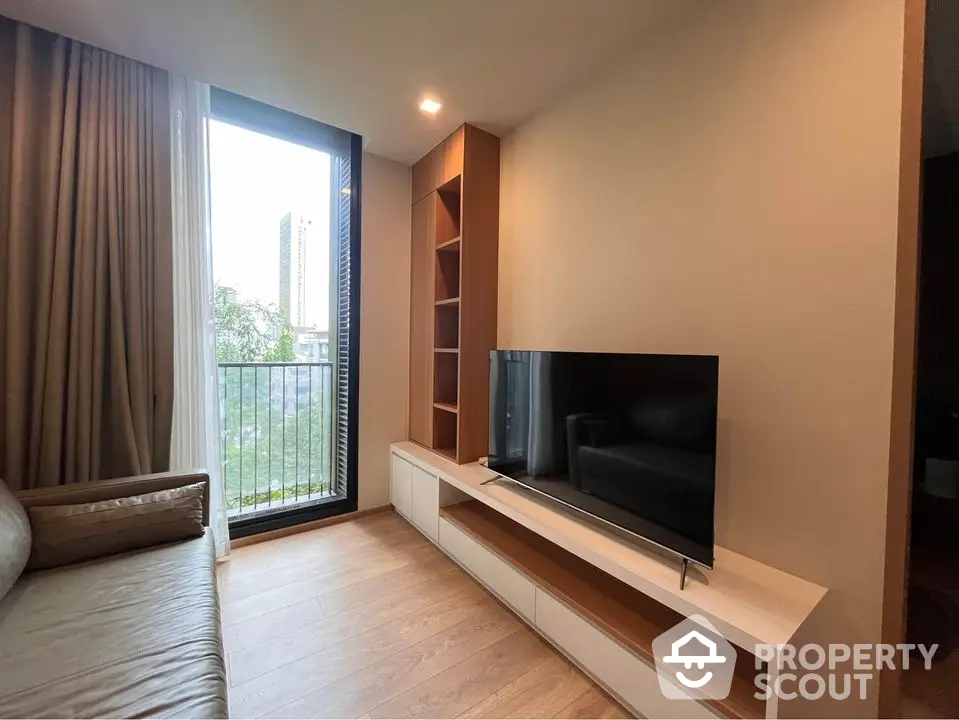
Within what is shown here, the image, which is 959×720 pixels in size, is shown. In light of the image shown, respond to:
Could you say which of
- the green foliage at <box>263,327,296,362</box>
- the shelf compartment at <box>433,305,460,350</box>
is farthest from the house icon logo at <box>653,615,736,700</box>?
the green foliage at <box>263,327,296,362</box>

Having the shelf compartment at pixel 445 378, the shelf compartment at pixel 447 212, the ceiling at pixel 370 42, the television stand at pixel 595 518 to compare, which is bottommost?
the television stand at pixel 595 518

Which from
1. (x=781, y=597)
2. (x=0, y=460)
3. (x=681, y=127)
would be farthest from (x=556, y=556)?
(x=0, y=460)

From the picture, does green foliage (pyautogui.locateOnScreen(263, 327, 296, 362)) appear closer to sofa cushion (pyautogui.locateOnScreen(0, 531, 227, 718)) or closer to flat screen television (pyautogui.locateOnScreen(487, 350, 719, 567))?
sofa cushion (pyautogui.locateOnScreen(0, 531, 227, 718))

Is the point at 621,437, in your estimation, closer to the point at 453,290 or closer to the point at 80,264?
the point at 453,290

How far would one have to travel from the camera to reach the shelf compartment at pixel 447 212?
2.72 m

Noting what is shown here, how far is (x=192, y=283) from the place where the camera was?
2.13 m

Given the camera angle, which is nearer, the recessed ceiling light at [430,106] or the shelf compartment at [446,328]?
the recessed ceiling light at [430,106]

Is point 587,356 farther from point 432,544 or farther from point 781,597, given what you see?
point 432,544

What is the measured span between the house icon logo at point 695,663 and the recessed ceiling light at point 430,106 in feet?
8.53

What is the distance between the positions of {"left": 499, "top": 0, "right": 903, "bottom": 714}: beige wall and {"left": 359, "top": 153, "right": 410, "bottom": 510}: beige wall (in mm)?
1588

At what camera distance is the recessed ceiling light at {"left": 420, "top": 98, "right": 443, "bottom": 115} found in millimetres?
2215

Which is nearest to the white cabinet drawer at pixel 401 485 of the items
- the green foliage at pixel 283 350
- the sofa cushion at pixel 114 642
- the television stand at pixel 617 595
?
the television stand at pixel 617 595

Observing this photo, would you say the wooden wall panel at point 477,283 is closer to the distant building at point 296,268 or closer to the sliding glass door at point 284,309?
the sliding glass door at point 284,309

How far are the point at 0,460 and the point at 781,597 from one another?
3061 mm
